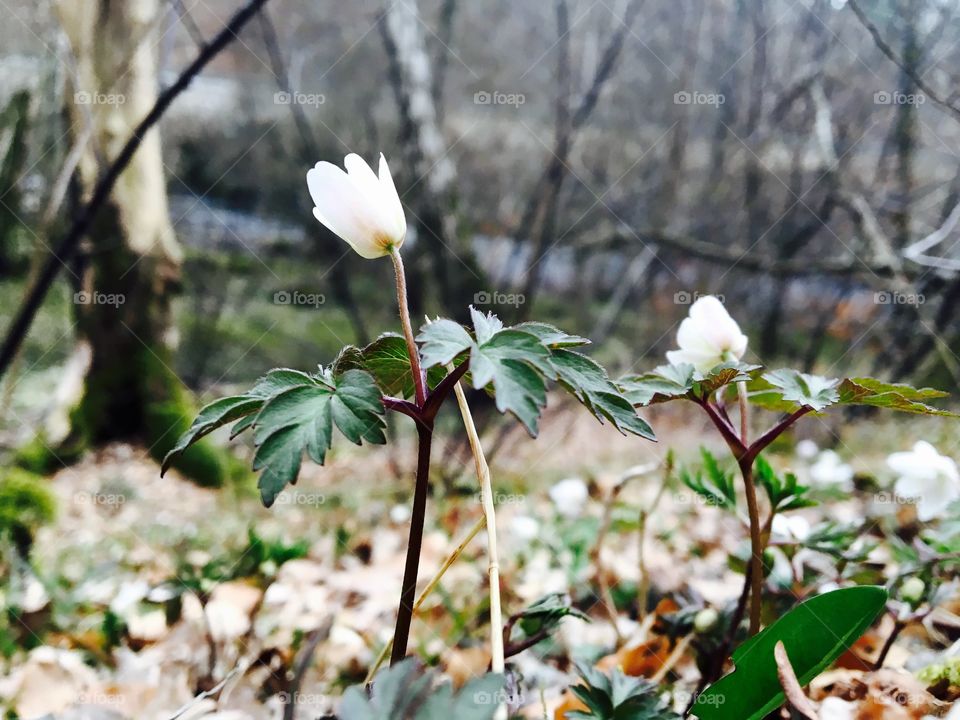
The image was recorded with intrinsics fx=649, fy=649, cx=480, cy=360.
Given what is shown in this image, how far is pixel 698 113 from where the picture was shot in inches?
160

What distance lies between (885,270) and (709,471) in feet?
7.85

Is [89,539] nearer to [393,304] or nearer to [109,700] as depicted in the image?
[109,700]

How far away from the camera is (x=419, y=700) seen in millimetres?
395

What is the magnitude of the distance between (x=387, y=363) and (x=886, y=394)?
445 mm

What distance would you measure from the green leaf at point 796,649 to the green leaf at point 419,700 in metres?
0.27

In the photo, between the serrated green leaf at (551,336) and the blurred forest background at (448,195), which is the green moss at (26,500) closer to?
the blurred forest background at (448,195)

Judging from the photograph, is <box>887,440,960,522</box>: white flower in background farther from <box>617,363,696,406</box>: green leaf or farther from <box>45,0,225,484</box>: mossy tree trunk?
<box>45,0,225,484</box>: mossy tree trunk

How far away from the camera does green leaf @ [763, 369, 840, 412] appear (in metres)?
0.57

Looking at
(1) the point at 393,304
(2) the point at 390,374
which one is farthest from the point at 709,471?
(1) the point at 393,304

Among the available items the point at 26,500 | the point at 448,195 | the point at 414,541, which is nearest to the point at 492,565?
the point at 414,541

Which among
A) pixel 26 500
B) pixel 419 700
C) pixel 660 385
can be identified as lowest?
pixel 26 500

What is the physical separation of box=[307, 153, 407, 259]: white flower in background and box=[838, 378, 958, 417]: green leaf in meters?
0.42

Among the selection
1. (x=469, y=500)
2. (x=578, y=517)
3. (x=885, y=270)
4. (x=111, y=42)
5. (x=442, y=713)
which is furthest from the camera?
(x=885, y=270)

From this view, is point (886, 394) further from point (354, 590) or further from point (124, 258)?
point (124, 258)
